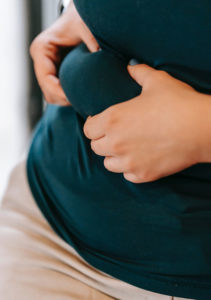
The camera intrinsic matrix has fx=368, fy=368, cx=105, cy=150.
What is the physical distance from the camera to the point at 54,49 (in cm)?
75

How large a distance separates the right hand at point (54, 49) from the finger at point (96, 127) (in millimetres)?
157

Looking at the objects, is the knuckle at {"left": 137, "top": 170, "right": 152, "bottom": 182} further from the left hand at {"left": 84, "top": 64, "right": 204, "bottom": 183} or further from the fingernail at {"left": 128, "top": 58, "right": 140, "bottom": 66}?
the fingernail at {"left": 128, "top": 58, "right": 140, "bottom": 66}

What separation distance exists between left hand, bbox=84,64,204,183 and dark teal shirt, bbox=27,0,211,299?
32mm

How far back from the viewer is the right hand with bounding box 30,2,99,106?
0.69 m

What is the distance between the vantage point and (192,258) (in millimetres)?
502

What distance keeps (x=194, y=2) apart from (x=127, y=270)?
1.25 ft

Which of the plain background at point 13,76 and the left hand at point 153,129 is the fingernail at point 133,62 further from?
the plain background at point 13,76

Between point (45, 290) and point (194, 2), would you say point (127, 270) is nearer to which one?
point (45, 290)

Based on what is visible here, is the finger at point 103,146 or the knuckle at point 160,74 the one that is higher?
the knuckle at point 160,74

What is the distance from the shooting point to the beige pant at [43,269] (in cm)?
56

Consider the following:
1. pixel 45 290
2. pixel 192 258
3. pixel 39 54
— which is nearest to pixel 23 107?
pixel 39 54

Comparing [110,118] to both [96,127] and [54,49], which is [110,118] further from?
[54,49]

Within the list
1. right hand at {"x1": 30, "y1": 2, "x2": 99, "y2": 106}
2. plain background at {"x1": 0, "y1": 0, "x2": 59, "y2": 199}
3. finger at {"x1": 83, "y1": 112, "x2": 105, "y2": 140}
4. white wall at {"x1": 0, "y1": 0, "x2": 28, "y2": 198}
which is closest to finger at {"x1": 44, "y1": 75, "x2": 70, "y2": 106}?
right hand at {"x1": 30, "y1": 2, "x2": 99, "y2": 106}

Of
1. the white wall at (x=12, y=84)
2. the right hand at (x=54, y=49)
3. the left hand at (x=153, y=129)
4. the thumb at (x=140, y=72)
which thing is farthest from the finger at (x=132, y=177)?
the white wall at (x=12, y=84)
